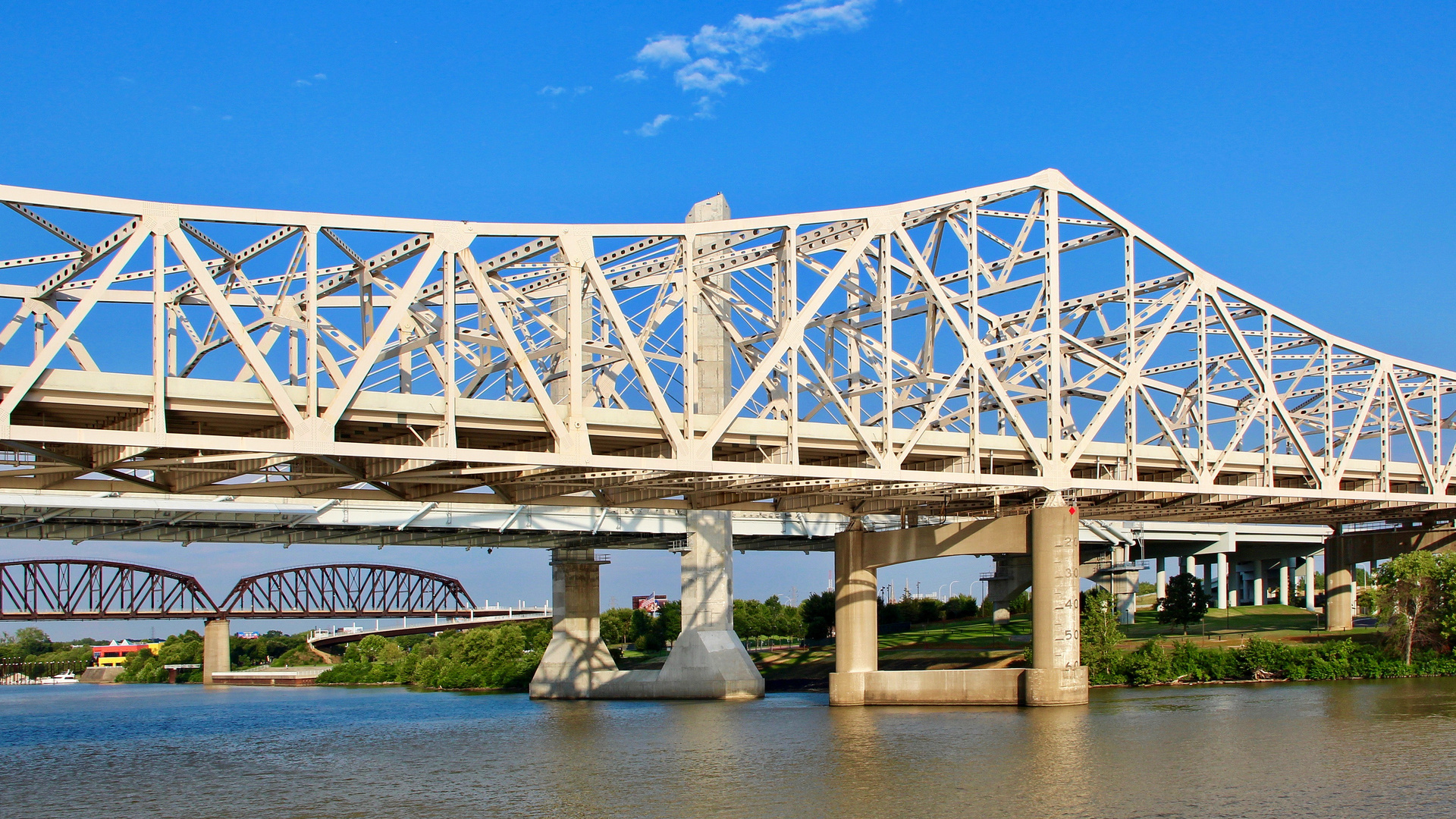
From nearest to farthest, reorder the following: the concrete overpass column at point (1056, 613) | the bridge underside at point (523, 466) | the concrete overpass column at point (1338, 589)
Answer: the bridge underside at point (523, 466) < the concrete overpass column at point (1056, 613) < the concrete overpass column at point (1338, 589)

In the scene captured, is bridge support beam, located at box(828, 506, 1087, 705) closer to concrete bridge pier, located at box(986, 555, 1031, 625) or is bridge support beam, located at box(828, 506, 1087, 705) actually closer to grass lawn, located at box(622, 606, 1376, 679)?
grass lawn, located at box(622, 606, 1376, 679)

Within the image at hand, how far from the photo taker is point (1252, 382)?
237 feet

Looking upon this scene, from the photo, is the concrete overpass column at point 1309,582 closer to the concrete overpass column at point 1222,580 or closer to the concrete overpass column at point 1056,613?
the concrete overpass column at point 1222,580

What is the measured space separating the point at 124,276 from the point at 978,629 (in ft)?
265

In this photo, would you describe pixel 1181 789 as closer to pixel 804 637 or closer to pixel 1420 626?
pixel 1420 626

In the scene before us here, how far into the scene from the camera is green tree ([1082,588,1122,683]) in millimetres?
73188

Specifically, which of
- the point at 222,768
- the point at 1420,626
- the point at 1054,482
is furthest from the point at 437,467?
the point at 1420,626

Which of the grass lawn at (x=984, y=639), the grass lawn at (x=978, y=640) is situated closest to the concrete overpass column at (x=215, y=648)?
the grass lawn at (x=978, y=640)

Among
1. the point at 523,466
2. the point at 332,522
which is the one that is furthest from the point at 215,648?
the point at 523,466

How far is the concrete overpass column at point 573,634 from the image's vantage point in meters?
84.8

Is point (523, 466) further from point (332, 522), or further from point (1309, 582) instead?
point (1309, 582)

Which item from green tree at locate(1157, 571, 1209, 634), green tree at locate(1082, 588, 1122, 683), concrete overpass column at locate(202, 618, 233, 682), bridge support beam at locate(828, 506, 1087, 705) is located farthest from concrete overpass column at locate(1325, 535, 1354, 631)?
concrete overpass column at locate(202, 618, 233, 682)

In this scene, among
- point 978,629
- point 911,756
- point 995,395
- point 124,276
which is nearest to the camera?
point 124,276

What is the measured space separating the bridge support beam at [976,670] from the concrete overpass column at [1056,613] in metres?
0.03
